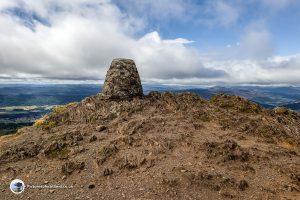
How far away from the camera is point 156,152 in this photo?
32594mm

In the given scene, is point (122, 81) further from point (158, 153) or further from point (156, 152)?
point (158, 153)

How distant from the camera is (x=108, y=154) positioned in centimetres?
3303

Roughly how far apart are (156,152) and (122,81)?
21776 millimetres

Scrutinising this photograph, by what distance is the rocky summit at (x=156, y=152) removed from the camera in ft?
88.2

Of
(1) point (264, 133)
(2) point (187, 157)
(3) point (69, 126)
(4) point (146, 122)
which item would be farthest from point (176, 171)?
(3) point (69, 126)

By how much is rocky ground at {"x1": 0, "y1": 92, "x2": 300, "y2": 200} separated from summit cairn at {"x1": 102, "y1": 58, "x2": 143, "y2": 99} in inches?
77.5

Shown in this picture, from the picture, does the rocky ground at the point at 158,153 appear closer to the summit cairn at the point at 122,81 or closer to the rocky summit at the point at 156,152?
the rocky summit at the point at 156,152

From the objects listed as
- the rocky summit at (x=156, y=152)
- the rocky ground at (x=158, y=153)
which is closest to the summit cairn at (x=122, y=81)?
the rocky summit at (x=156, y=152)

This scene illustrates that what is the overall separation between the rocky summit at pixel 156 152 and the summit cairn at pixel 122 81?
0.30m

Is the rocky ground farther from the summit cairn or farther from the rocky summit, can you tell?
the summit cairn

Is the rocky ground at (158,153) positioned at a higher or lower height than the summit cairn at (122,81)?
lower

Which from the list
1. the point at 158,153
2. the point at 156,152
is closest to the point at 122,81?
the point at 156,152

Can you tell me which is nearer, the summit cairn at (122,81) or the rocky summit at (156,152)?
the rocky summit at (156,152)

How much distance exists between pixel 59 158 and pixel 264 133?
26.6m
